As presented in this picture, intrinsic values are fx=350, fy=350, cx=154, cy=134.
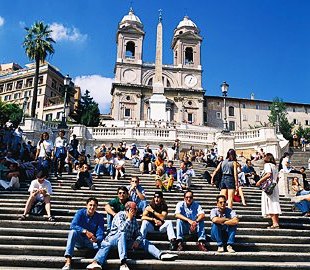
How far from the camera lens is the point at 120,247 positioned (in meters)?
6.16

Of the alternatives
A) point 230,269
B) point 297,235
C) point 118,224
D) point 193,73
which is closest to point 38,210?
point 118,224

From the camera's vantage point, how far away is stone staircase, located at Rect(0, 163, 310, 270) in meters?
6.17

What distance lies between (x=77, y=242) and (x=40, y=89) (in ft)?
228

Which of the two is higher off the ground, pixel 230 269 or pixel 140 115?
pixel 140 115

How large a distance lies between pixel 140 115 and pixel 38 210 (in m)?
55.3

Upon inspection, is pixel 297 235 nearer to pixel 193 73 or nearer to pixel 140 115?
pixel 140 115

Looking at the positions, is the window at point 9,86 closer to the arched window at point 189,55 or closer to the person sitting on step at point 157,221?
the arched window at point 189,55

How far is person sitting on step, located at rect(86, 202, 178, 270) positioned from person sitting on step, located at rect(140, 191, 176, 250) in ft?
1.46

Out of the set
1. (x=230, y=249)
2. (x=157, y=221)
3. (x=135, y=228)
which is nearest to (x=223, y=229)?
(x=230, y=249)

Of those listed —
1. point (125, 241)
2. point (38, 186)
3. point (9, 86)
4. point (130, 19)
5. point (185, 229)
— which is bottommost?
point (125, 241)

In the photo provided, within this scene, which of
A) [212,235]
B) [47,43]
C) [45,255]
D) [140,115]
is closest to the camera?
[45,255]

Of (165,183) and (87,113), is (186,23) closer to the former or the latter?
(87,113)

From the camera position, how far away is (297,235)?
318 inches

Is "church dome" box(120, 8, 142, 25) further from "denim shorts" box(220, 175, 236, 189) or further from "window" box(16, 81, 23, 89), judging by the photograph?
"denim shorts" box(220, 175, 236, 189)
